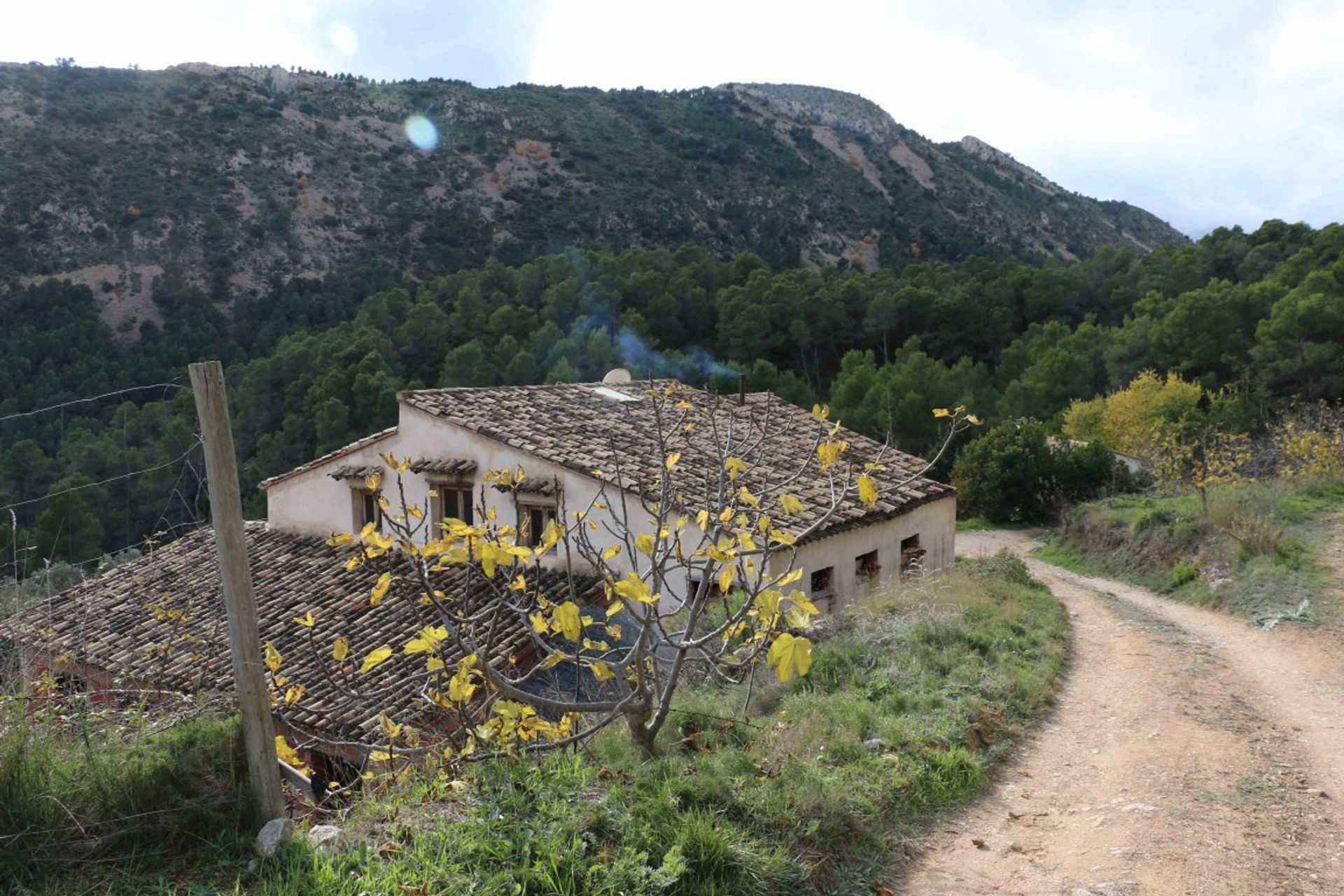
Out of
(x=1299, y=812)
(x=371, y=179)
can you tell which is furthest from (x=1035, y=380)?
(x=371, y=179)

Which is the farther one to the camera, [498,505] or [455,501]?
[455,501]

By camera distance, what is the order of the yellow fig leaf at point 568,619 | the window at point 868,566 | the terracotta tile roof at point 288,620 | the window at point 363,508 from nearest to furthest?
1. the yellow fig leaf at point 568,619
2. the terracotta tile roof at point 288,620
3. the window at point 868,566
4. the window at point 363,508

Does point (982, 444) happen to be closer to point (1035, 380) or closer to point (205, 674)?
point (1035, 380)

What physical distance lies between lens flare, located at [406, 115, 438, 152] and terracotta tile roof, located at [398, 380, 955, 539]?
195 ft

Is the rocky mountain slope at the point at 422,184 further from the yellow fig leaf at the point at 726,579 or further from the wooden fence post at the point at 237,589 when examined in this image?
the yellow fig leaf at the point at 726,579

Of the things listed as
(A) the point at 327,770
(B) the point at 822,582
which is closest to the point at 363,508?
(A) the point at 327,770

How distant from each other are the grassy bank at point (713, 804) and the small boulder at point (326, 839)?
0.05 metres

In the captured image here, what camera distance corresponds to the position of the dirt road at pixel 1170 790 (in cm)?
484

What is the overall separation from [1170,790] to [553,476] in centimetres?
881

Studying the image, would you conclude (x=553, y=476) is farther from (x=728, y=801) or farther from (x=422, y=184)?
(x=422, y=184)

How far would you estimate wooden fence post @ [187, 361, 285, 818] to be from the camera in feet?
13.6

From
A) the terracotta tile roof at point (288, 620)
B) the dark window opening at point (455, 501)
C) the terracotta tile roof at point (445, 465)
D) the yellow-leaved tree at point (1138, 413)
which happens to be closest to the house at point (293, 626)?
the terracotta tile roof at point (288, 620)

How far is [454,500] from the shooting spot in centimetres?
1474

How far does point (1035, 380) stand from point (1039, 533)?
13.0m
